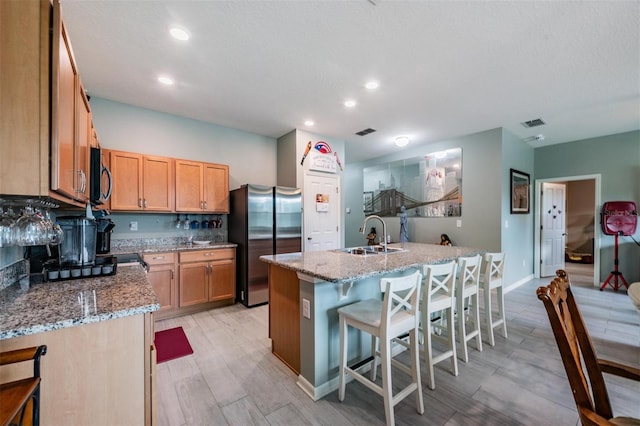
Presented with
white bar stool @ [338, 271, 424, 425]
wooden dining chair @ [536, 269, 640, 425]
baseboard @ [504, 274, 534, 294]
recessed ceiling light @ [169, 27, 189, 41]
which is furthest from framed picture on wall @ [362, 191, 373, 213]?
wooden dining chair @ [536, 269, 640, 425]

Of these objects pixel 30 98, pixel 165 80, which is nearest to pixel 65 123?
pixel 30 98

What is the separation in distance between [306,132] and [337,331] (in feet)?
11.2

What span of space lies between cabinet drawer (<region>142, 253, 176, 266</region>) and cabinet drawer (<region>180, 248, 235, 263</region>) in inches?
4.6

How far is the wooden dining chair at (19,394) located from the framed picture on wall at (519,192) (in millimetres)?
5750

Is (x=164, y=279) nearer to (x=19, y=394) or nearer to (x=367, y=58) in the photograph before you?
(x=19, y=394)

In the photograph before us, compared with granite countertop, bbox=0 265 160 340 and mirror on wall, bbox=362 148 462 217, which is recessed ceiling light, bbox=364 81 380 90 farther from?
granite countertop, bbox=0 265 160 340

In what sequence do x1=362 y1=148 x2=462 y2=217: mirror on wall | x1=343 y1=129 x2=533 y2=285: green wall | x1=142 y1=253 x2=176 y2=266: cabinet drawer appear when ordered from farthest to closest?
x1=362 y1=148 x2=462 y2=217: mirror on wall < x1=343 y1=129 x2=533 y2=285: green wall < x1=142 y1=253 x2=176 y2=266: cabinet drawer

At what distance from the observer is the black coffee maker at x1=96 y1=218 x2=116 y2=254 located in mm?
2537

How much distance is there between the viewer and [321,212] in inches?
190

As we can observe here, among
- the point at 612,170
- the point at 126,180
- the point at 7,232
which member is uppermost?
the point at 612,170

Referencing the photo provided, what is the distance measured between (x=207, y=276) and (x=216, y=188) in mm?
1294

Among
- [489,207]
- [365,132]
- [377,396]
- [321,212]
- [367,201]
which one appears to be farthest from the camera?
[367,201]

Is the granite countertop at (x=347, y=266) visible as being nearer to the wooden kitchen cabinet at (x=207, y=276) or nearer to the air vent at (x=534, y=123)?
the wooden kitchen cabinet at (x=207, y=276)

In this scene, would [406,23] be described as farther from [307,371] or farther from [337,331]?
[307,371]
